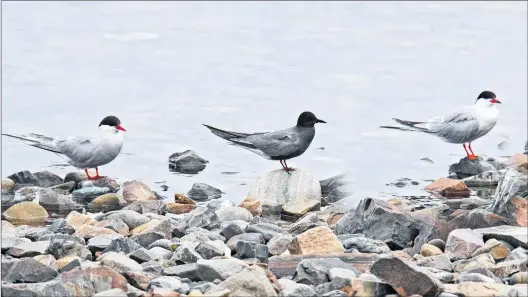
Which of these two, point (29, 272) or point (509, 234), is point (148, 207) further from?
point (509, 234)

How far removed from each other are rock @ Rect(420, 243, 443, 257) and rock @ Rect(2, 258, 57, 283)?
2327 millimetres

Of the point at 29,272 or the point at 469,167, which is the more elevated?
the point at 29,272

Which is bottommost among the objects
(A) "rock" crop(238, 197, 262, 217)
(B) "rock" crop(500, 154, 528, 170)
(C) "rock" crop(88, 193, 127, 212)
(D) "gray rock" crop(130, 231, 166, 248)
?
(B) "rock" crop(500, 154, 528, 170)

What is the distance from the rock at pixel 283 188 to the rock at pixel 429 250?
2722 mm

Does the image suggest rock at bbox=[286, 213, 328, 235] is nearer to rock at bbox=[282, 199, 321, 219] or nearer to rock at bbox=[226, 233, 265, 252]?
rock at bbox=[282, 199, 321, 219]

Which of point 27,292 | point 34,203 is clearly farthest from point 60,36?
point 27,292

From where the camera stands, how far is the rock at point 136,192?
1016 centimetres

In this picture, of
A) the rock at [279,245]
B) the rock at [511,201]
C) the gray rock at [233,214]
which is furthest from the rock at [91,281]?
the rock at [511,201]

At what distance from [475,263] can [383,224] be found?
50.2 inches

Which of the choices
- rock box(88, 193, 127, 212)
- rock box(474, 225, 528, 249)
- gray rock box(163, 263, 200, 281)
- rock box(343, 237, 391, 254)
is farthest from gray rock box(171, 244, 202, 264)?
rock box(88, 193, 127, 212)

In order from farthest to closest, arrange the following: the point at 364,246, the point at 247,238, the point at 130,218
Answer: the point at 130,218 < the point at 247,238 < the point at 364,246

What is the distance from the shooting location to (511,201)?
7883 millimetres

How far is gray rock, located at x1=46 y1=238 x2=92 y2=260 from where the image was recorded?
7.14m

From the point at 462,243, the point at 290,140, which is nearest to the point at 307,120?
the point at 290,140
